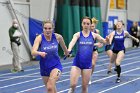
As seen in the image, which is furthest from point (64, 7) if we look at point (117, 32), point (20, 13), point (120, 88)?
point (120, 88)

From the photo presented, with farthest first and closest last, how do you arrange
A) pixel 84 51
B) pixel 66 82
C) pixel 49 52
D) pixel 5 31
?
pixel 5 31, pixel 66 82, pixel 84 51, pixel 49 52

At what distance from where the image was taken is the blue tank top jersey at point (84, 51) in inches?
336

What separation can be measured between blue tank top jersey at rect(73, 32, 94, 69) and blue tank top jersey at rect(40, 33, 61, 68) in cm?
107

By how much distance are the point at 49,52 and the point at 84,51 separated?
53.0 inches

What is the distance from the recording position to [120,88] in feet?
37.3

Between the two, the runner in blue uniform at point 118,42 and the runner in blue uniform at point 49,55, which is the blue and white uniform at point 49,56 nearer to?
the runner in blue uniform at point 49,55

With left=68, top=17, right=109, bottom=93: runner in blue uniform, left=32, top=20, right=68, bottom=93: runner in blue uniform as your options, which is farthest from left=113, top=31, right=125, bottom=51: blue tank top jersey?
left=32, top=20, right=68, bottom=93: runner in blue uniform

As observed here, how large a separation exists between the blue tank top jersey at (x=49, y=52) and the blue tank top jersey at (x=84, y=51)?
3.51 feet

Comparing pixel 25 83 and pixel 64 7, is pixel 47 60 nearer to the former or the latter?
pixel 25 83

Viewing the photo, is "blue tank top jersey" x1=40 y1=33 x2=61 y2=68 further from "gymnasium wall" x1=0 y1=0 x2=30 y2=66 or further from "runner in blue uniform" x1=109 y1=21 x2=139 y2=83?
"gymnasium wall" x1=0 y1=0 x2=30 y2=66

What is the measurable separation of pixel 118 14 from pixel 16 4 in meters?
12.7

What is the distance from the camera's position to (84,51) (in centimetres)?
862

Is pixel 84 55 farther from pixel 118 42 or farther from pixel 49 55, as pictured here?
pixel 118 42

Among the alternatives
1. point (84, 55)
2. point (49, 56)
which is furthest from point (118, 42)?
point (49, 56)
